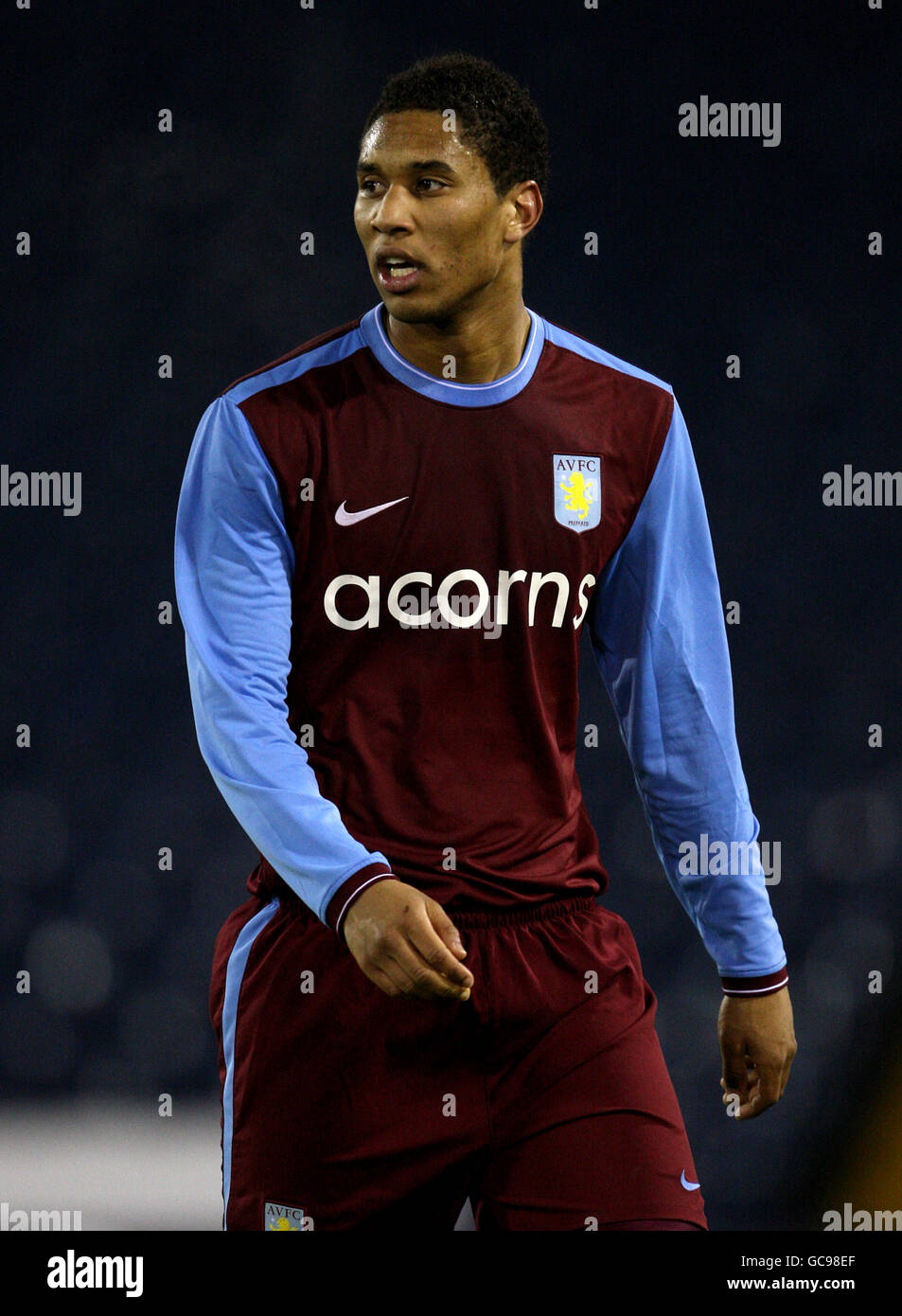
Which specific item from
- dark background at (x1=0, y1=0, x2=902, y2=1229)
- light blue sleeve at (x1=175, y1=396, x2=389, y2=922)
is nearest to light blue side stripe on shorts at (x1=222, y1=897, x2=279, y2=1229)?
light blue sleeve at (x1=175, y1=396, x2=389, y2=922)

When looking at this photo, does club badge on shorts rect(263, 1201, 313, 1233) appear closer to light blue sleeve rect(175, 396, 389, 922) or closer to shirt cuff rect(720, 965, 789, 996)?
light blue sleeve rect(175, 396, 389, 922)

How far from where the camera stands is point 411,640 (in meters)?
2.07

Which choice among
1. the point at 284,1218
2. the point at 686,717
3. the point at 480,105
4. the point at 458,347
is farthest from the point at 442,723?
the point at 480,105

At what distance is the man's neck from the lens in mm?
2156

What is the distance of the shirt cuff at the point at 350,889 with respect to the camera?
1.83 metres

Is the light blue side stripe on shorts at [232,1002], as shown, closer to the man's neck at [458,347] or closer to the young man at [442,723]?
the young man at [442,723]

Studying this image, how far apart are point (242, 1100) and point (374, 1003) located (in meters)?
0.20

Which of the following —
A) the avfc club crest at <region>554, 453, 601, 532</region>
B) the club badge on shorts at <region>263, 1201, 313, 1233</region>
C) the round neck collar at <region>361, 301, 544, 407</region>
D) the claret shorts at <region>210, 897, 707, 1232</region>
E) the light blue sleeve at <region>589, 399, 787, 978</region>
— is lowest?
the club badge on shorts at <region>263, 1201, 313, 1233</region>

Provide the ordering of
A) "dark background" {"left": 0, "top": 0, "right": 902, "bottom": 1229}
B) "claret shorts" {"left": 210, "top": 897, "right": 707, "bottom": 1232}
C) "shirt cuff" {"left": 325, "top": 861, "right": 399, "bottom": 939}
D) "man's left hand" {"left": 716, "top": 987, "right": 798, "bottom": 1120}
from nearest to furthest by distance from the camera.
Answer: "shirt cuff" {"left": 325, "top": 861, "right": 399, "bottom": 939}
"claret shorts" {"left": 210, "top": 897, "right": 707, "bottom": 1232}
"man's left hand" {"left": 716, "top": 987, "right": 798, "bottom": 1120}
"dark background" {"left": 0, "top": 0, "right": 902, "bottom": 1229}

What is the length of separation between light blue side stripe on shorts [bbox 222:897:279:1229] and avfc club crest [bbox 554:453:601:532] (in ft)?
1.83

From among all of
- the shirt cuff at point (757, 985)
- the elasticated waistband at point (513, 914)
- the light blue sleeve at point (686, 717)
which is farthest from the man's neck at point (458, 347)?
the shirt cuff at point (757, 985)

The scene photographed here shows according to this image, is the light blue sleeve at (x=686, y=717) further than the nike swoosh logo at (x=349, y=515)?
Yes

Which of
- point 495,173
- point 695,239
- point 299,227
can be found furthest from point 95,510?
point 495,173

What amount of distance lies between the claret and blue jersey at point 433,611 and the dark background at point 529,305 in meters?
1.62
